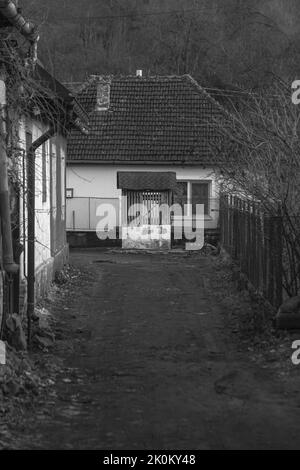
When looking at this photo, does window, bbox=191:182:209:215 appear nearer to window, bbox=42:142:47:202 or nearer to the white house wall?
the white house wall

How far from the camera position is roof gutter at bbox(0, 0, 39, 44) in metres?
8.26

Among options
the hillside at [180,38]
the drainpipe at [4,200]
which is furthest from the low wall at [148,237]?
the drainpipe at [4,200]

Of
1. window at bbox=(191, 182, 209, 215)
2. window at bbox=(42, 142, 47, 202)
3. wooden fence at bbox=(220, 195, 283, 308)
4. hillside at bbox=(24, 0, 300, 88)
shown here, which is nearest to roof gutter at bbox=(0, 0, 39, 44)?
wooden fence at bbox=(220, 195, 283, 308)

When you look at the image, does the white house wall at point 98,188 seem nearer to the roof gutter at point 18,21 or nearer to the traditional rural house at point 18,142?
the traditional rural house at point 18,142

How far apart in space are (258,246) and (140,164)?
55.7 ft

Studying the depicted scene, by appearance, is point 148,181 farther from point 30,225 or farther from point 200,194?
point 30,225

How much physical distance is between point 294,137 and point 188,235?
59.9 feet

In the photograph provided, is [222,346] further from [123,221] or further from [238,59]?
[238,59]

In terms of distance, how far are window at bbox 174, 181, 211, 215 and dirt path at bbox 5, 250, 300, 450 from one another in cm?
1520

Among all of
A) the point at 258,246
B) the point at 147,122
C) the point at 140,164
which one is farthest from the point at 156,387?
the point at 147,122

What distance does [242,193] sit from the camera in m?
18.5

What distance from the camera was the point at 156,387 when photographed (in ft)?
29.3

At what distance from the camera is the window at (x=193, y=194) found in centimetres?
3109

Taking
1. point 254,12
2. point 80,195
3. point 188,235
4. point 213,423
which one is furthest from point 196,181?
point 213,423
